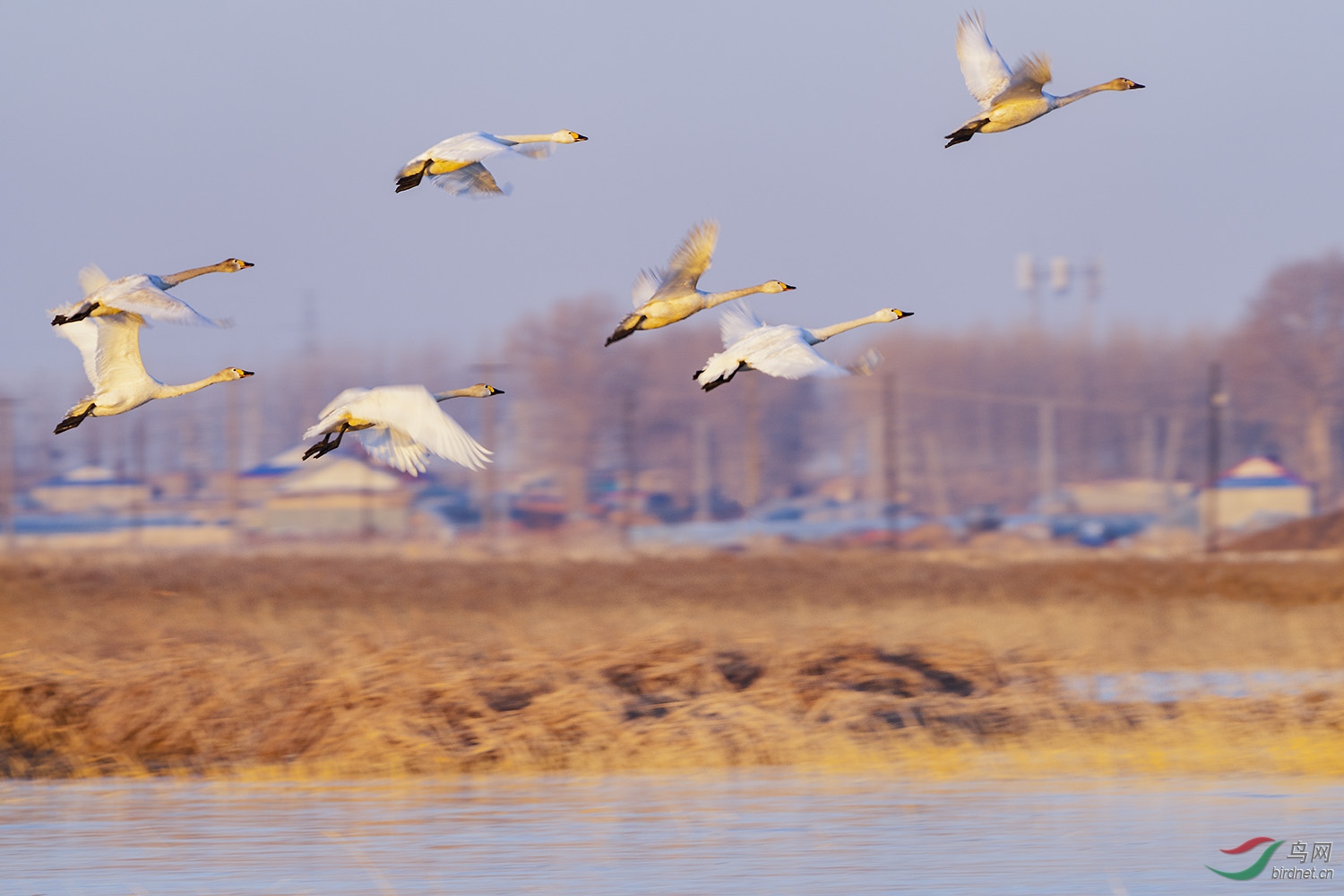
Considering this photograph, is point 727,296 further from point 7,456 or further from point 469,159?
point 7,456

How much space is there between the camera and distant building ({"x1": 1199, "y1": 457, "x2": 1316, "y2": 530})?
73.1 metres

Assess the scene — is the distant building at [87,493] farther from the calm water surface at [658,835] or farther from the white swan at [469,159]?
the white swan at [469,159]

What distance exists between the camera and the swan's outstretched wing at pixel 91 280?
11180 mm

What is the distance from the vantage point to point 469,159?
11.1 m

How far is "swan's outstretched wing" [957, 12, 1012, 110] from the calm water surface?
4.52m

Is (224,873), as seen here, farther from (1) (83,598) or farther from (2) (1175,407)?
(2) (1175,407)

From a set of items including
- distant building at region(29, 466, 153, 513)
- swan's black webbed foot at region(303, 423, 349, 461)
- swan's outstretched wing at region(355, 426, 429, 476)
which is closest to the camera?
swan's black webbed foot at region(303, 423, 349, 461)

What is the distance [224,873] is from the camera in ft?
37.5

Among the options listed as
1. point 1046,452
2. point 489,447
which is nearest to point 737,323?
point 489,447

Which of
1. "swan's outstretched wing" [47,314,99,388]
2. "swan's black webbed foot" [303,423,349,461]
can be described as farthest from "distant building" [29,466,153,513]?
"swan's black webbed foot" [303,423,349,461]

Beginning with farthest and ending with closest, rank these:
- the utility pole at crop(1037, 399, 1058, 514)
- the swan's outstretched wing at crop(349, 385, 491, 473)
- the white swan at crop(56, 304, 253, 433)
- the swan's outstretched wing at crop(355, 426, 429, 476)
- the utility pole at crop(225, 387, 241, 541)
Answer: the utility pole at crop(1037, 399, 1058, 514) < the utility pole at crop(225, 387, 241, 541) < the white swan at crop(56, 304, 253, 433) < the swan's outstretched wing at crop(355, 426, 429, 476) < the swan's outstretched wing at crop(349, 385, 491, 473)

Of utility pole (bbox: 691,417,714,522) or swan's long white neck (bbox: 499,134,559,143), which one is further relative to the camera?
utility pole (bbox: 691,417,714,522)

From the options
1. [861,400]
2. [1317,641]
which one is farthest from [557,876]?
[861,400]

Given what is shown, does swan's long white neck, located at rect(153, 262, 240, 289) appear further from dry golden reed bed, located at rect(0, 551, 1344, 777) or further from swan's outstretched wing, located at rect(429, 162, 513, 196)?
dry golden reed bed, located at rect(0, 551, 1344, 777)
